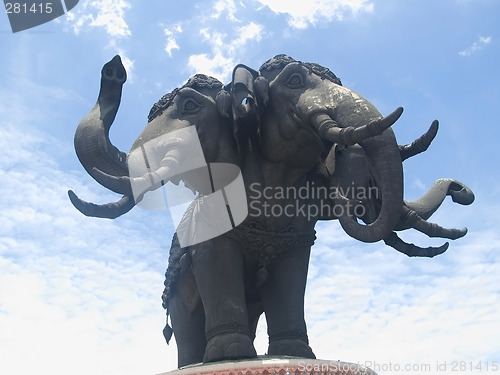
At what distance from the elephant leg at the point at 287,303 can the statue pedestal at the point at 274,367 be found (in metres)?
0.34

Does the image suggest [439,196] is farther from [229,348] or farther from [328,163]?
[229,348]

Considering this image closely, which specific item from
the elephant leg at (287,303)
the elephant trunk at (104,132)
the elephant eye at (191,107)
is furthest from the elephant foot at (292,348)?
the elephant eye at (191,107)

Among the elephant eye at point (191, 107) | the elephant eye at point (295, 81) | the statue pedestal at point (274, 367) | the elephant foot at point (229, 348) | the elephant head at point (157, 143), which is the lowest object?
the statue pedestal at point (274, 367)

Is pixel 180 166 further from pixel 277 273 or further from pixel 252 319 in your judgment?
pixel 252 319

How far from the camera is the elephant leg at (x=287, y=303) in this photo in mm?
4152

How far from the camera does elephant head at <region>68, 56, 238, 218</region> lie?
3811mm

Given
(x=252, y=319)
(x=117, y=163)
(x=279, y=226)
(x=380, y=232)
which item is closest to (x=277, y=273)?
(x=279, y=226)

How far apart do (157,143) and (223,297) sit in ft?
3.42

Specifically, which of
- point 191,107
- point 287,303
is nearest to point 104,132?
point 191,107

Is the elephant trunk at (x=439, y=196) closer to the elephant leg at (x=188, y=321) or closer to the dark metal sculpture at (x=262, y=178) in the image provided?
the dark metal sculpture at (x=262, y=178)

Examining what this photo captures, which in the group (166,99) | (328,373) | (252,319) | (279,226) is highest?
(166,99)

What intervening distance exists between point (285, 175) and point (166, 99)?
0.94 meters

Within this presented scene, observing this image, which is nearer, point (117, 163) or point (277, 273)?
point (117, 163)

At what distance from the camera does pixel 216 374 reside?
145 inches
